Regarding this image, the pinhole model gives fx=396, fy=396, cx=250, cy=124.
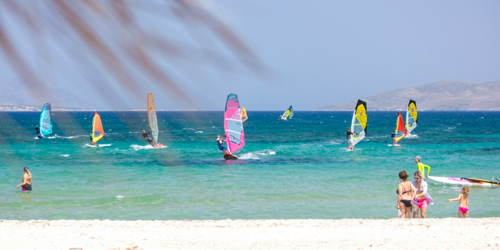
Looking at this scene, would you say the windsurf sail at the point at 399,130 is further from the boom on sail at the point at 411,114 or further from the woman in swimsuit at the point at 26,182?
the woman in swimsuit at the point at 26,182

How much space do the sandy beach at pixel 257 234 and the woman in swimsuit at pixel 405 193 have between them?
355mm

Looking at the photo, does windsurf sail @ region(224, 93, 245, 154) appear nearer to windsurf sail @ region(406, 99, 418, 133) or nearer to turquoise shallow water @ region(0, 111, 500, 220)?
turquoise shallow water @ region(0, 111, 500, 220)

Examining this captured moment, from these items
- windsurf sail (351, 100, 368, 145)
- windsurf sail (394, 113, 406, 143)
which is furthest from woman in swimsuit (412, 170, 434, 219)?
windsurf sail (394, 113, 406, 143)

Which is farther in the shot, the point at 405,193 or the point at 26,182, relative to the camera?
the point at 26,182

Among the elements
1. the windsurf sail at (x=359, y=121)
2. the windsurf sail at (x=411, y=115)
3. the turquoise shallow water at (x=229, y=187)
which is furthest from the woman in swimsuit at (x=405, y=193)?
the windsurf sail at (x=411, y=115)

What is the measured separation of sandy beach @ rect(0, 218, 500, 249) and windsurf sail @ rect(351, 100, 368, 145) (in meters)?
18.7

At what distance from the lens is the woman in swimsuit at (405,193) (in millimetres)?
9734

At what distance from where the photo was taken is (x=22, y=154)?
97.7 feet

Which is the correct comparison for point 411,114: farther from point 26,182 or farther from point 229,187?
point 26,182

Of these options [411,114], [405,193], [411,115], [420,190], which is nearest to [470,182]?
[420,190]

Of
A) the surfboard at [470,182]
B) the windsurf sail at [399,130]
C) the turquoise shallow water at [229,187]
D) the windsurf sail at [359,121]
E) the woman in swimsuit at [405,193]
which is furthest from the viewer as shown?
the windsurf sail at [399,130]

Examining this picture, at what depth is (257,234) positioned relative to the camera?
9.09 meters

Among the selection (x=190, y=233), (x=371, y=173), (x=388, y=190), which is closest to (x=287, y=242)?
(x=190, y=233)

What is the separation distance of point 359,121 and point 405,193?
65.5 ft
